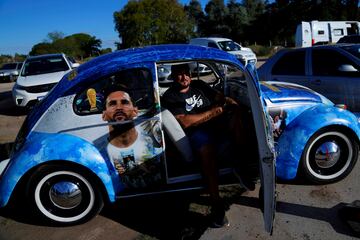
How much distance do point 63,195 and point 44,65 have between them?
8094mm

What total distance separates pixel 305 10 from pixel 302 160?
1943 inches

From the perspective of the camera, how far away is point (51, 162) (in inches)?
130

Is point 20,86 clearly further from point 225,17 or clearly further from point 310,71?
point 225,17

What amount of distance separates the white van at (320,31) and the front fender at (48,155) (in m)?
18.8

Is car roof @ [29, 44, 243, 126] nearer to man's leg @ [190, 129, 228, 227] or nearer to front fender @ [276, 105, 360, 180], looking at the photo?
man's leg @ [190, 129, 228, 227]

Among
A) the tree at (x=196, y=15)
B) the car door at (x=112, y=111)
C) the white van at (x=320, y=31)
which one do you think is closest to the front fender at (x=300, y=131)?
the car door at (x=112, y=111)

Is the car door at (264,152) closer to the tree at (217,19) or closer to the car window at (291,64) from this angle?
the car window at (291,64)

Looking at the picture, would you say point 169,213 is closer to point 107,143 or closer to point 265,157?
point 107,143

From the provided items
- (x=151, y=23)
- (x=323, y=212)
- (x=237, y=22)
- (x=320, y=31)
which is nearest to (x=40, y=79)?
(x=323, y=212)

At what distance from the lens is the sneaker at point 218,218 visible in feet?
10.8

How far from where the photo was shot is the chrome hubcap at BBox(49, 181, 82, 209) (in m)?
3.38

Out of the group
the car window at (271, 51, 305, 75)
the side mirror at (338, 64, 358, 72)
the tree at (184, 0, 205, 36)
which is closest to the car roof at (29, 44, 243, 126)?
the side mirror at (338, 64, 358, 72)

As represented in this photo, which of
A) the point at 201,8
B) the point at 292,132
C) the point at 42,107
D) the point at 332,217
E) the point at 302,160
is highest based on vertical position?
the point at 201,8

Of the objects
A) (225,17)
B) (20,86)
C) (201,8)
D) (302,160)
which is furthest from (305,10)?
(302,160)
